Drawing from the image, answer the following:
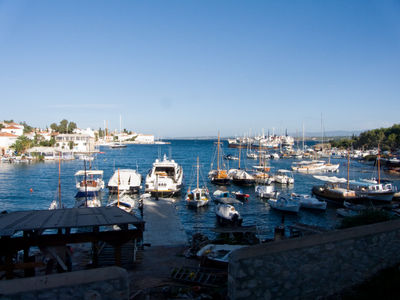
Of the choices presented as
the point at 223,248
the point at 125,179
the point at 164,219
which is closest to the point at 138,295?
the point at 223,248

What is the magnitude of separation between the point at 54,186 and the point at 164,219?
89.3 ft

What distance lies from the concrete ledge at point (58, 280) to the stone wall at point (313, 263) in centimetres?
213

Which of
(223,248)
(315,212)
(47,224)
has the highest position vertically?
(47,224)

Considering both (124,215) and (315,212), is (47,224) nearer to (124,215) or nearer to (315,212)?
(124,215)

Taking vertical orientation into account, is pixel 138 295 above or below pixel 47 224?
below

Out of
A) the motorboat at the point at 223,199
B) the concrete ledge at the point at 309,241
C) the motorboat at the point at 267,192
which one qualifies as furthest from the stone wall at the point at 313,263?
the motorboat at the point at 267,192

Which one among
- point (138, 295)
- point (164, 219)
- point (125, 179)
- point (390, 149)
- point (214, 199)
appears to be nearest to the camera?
point (138, 295)

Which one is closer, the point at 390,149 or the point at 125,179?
the point at 125,179

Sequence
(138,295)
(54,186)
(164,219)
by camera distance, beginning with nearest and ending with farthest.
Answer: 1. (138,295)
2. (164,219)
3. (54,186)

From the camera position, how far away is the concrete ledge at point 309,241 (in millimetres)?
6090

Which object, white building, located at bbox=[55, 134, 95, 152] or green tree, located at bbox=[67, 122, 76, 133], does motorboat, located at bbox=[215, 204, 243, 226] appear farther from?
green tree, located at bbox=[67, 122, 76, 133]

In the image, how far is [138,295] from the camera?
791cm

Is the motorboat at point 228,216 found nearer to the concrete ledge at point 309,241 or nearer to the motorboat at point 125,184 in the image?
the motorboat at point 125,184

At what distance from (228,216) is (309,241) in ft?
61.0
